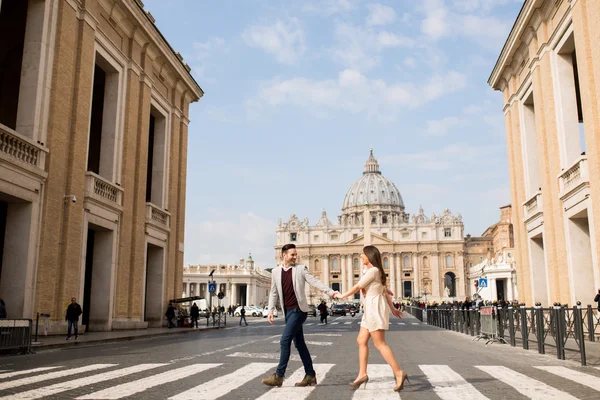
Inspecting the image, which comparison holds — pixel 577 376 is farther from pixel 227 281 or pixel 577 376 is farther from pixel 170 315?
pixel 227 281

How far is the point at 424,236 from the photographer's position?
14875 centimetres

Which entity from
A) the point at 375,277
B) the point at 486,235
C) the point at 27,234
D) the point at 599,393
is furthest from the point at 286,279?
the point at 486,235

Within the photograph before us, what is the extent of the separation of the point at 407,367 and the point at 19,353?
846 centimetres

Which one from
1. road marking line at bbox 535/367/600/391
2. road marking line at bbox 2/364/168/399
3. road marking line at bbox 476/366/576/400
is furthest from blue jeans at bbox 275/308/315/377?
road marking line at bbox 535/367/600/391

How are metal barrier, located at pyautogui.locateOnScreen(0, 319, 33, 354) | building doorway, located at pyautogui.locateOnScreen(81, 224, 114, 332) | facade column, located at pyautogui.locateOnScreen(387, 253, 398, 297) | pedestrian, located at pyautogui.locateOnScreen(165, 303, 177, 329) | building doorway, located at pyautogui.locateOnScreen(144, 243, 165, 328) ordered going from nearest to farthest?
metal barrier, located at pyautogui.locateOnScreen(0, 319, 33, 354), building doorway, located at pyautogui.locateOnScreen(81, 224, 114, 332), pedestrian, located at pyautogui.locateOnScreen(165, 303, 177, 329), building doorway, located at pyautogui.locateOnScreen(144, 243, 165, 328), facade column, located at pyautogui.locateOnScreen(387, 253, 398, 297)

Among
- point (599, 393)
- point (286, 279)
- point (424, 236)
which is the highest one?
point (424, 236)

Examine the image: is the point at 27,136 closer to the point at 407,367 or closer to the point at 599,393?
the point at 407,367

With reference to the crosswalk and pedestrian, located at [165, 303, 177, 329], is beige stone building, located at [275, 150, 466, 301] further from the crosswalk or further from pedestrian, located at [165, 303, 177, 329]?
the crosswalk

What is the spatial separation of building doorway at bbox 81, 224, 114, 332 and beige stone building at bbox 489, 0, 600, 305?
1662cm

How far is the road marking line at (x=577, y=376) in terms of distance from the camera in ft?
25.8

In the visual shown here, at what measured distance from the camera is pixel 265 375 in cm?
868

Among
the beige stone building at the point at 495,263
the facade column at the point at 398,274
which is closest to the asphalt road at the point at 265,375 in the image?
the beige stone building at the point at 495,263

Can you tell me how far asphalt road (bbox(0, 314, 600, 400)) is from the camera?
6.88 metres

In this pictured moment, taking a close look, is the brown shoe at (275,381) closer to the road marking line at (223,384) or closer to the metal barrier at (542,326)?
the road marking line at (223,384)
